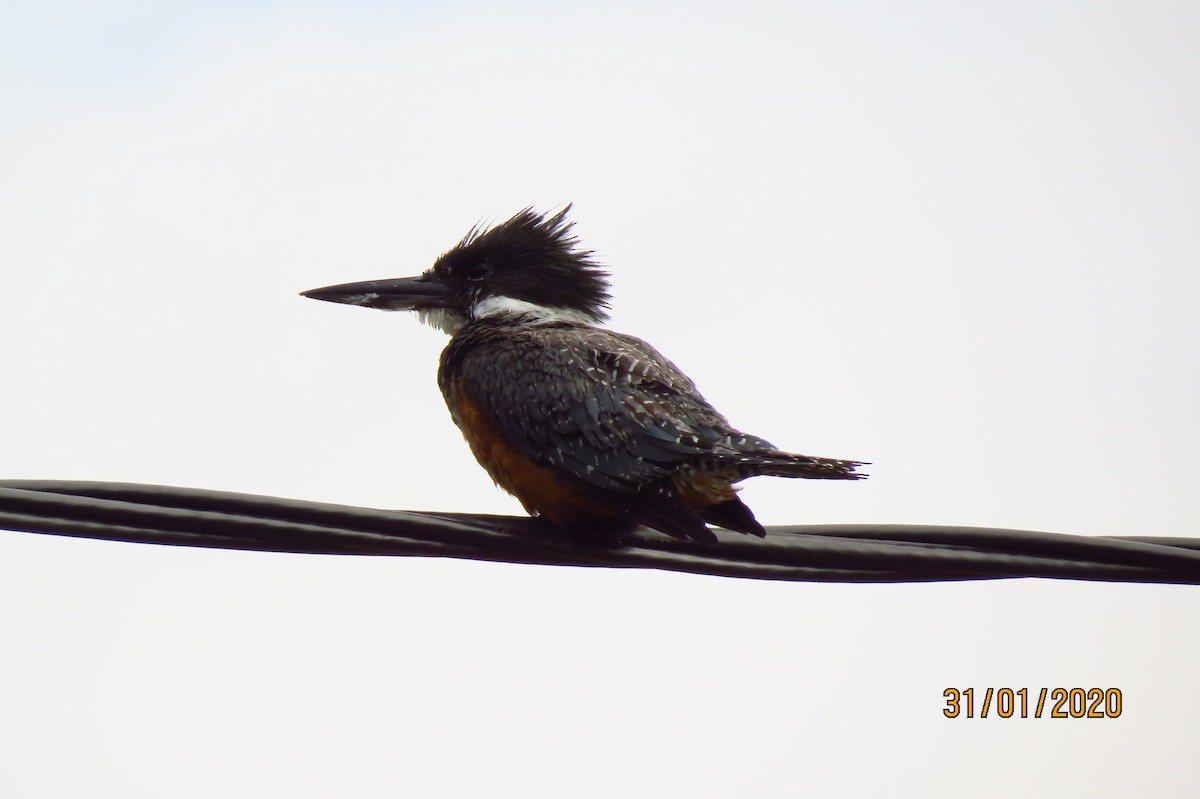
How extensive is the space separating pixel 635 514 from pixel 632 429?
0.96ft

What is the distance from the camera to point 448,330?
501cm

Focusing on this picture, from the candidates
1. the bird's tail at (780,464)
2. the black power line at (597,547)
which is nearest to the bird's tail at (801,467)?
the bird's tail at (780,464)

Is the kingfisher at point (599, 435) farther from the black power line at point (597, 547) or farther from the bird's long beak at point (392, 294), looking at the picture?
the bird's long beak at point (392, 294)

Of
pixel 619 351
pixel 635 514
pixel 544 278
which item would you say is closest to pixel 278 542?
pixel 635 514

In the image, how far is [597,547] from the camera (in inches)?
118

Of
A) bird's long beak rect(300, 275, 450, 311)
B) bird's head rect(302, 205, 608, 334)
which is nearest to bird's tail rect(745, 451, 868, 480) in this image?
bird's head rect(302, 205, 608, 334)

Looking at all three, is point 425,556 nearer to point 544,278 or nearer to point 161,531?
point 161,531

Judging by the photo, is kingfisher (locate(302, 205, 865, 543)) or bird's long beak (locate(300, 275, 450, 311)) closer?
kingfisher (locate(302, 205, 865, 543))

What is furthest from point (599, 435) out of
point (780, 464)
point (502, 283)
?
point (502, 283)

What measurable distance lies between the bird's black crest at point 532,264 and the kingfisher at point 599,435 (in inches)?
17.3

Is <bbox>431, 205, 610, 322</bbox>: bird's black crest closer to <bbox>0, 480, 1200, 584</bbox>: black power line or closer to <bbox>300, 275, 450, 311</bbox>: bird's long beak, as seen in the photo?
<bbox>300, 275, 450, 311</bbox>: bird's long beak

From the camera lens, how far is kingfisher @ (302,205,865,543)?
332 centimetres

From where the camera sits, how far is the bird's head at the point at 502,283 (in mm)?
4852

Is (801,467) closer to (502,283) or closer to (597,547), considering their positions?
(597,547)
